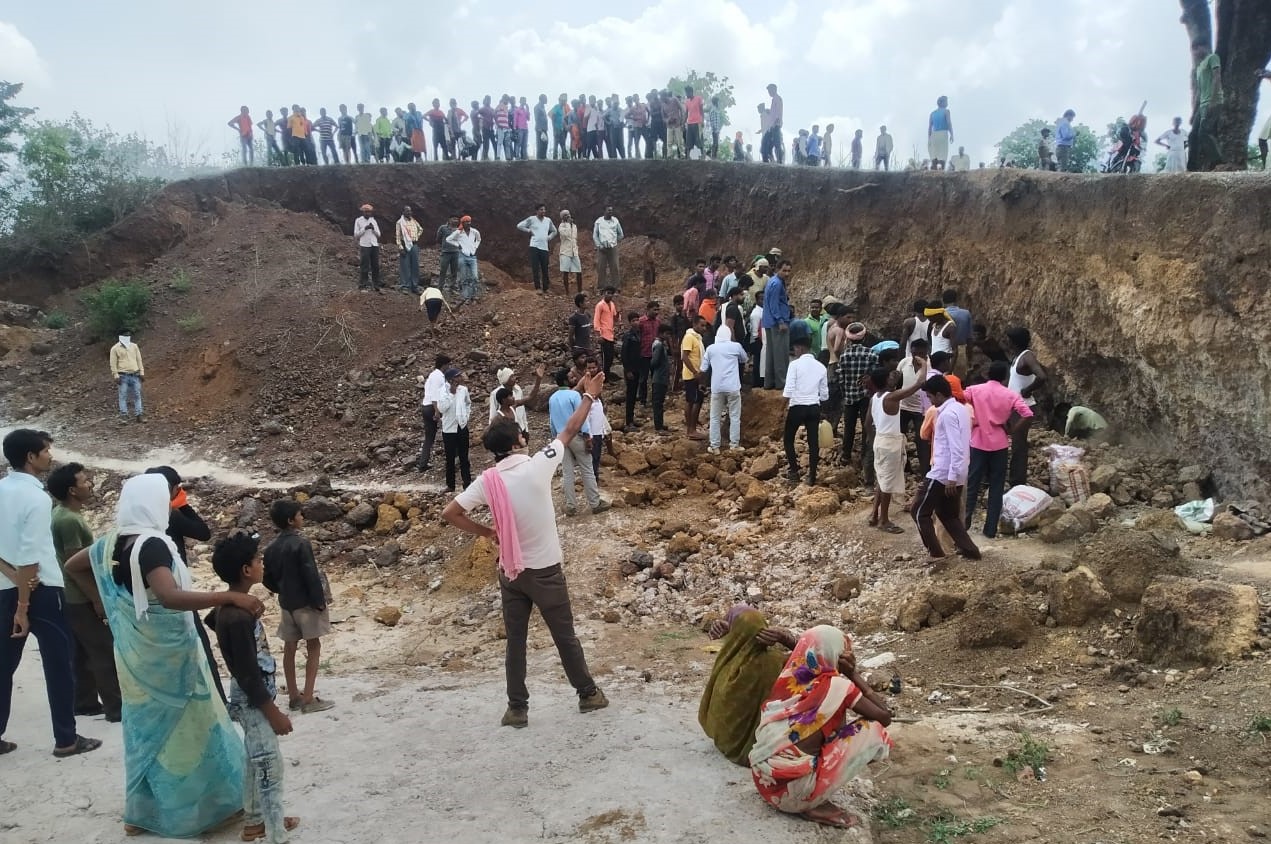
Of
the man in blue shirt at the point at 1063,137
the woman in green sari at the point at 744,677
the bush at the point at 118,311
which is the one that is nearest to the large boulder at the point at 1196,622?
the woman in green sari at the point at 744,677

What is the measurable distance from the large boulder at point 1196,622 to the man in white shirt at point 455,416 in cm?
738

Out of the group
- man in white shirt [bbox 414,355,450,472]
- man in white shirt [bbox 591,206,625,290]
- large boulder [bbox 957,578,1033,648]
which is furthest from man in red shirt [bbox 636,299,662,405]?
large boulder [bbox 957,578,1033,648]

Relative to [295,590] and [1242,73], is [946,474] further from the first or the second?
[1242,73]

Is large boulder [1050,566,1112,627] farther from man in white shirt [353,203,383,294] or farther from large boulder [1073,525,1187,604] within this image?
man in white shirt [353,203,383,294]

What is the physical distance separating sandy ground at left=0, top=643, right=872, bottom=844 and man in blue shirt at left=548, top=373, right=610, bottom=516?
3.99m

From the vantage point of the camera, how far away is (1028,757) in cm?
426

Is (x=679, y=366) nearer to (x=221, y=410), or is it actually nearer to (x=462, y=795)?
(x=221, y=410)

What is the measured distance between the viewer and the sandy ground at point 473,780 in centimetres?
379

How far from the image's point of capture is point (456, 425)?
34.8 feet

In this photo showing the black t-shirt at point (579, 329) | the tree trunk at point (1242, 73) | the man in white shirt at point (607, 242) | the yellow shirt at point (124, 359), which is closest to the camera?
the tree trunk at point (1242, 73)

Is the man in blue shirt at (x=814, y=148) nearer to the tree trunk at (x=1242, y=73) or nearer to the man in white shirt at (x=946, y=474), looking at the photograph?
the tree trunk at (x=1242, y=73)

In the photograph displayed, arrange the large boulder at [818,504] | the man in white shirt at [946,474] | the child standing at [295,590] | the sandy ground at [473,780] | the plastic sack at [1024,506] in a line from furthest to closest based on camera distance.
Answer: the large boulder at [818,504], the plastic sack at [1024,506], the man in white shirt at [946,474], the child standing at [295,590], the sandy ground at [473,780]

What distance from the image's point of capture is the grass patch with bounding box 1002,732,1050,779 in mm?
4203

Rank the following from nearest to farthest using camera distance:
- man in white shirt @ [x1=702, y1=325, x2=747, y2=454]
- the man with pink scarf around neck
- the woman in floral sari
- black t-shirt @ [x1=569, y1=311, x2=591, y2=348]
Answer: the woman in floral sari → the man with pink scarf around neck → man in white shirt @ [x1=702, y1=325, x2=747, y2=454] → black t-shirt @ [x1=569, y1=311, x2=591, y2=348]
